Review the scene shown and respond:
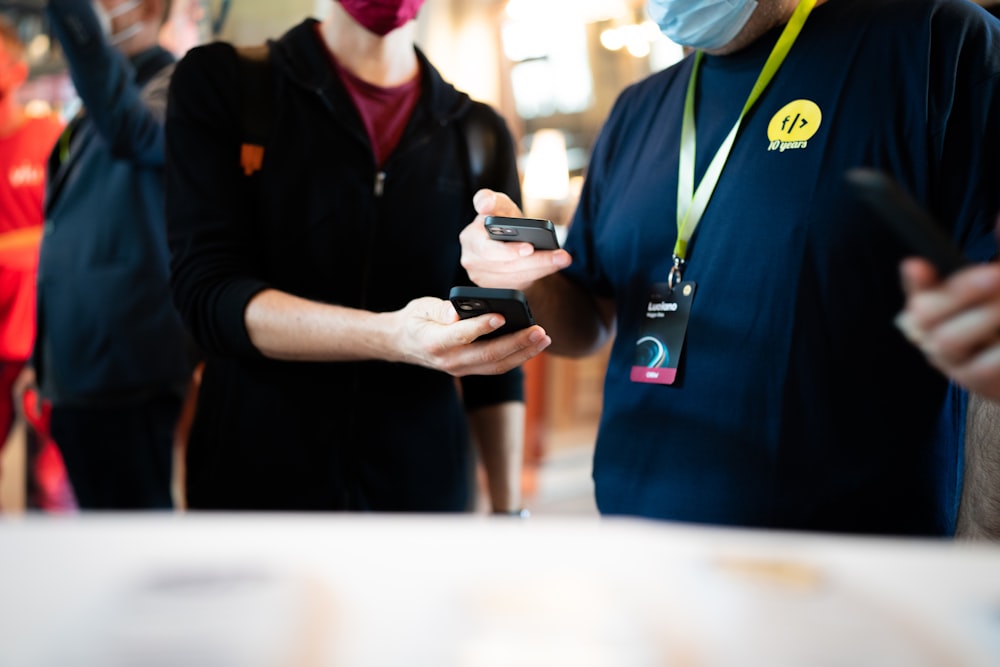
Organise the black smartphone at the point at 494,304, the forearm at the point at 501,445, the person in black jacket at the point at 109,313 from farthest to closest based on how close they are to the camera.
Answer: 1. the person in black jacket at the point at 109,313
2. the forearm at the point at 501,445
3. the black smartphone at the point at 494,304

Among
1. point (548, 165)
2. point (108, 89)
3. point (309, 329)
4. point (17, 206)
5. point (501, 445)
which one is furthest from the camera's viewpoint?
point (548, 165)

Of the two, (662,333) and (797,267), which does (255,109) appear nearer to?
(662,333)

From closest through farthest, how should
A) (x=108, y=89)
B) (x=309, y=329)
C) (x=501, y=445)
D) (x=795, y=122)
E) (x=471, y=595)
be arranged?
1. (x=471, y=595)
2. (x=795, y=122)
3. (x=309, y=329)
4. (x=501, y=445)
5. (x=108, y=89)

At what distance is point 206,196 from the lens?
1.09 meters

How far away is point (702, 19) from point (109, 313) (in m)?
1.39

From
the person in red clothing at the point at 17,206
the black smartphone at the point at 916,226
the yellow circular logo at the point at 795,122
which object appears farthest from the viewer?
the person in red clothing at the point at 17,206

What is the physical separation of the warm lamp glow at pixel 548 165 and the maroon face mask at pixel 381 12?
2.90 ft

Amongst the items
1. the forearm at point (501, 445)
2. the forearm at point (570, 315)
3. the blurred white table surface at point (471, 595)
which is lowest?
the forearm at point (501, 445)

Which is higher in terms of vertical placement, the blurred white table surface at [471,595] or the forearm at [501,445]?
the blurred white table surface at [471,595]

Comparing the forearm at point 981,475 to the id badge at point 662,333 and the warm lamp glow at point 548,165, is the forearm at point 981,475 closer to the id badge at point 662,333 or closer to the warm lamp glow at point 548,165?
the id badge at point 662,333

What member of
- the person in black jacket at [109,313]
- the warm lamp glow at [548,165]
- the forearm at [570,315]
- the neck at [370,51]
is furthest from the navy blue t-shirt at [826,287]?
the person in black jacket at [109,313]

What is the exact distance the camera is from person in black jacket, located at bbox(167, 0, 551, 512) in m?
1.08

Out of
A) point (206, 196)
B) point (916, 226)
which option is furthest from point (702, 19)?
point (206, 196)

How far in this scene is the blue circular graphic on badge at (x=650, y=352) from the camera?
38.1 inches
